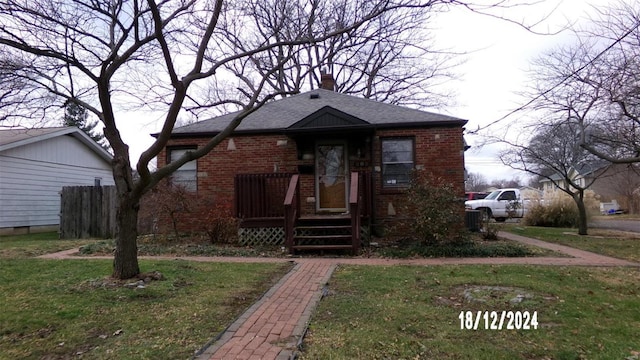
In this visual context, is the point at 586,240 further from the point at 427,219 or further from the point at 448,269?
the point at 448,269

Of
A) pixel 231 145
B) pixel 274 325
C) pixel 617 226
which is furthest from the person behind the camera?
pixel 617 226

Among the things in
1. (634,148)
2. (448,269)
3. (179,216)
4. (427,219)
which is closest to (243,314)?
(448,269)

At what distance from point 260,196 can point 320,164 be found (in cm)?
207

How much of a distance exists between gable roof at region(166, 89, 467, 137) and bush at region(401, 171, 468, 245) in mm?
2476

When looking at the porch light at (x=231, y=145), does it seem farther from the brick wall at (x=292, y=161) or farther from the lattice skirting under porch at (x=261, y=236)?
the lattice skirting under porch at (x=261, y=236)

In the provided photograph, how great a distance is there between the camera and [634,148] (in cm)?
1130

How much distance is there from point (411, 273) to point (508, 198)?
17490 mm

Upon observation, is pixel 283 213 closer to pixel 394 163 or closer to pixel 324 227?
pixel 324 227

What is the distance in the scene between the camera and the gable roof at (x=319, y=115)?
11.2m

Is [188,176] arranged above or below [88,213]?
above

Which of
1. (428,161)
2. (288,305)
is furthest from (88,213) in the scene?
(288,305)

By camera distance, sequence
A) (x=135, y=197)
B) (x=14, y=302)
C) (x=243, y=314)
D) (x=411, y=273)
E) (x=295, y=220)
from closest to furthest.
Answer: (x=243, y=314) < (x=14, y=302) < (x=135, y=197) < (x=411, y=273) < (x=295, y=220)

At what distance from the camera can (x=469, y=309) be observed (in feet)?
15.6
